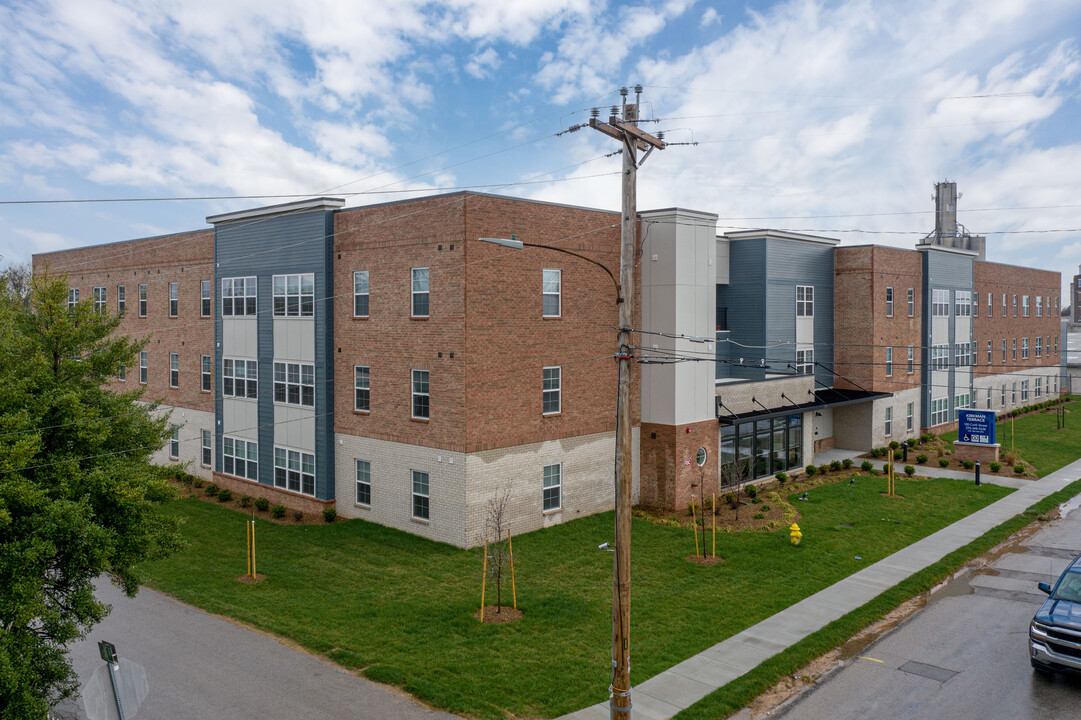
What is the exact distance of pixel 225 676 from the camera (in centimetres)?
1464

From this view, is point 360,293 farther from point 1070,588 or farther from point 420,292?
point 1070,588

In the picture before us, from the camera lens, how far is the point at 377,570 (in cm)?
2116

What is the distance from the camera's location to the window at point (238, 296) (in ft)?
102

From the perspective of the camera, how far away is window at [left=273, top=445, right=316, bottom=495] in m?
28.2

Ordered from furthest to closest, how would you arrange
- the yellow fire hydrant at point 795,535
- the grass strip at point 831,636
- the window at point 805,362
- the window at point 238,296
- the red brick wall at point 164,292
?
the window at point 805,362
the red brick wall at point 164,292
the window at point 238,296
the yellow fire hydrant at point 795,535
the grass strip at point 831,636

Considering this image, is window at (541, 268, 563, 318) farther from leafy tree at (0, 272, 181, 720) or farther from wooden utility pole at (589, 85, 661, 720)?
leafy tree at (0, 272, 181, 720)

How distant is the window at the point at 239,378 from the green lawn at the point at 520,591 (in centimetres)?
521

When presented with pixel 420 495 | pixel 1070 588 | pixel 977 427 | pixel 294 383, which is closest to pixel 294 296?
pixel 294 383

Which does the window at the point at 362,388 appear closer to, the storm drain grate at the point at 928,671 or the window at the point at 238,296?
the window at the point at 238,296

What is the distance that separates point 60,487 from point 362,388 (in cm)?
1504

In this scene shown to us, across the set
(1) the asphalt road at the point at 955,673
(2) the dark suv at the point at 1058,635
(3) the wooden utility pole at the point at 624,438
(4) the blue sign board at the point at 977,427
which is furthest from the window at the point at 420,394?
(4) the blue sign board at the point at 977,427

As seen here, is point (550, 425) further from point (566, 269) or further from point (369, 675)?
point (369, 675)

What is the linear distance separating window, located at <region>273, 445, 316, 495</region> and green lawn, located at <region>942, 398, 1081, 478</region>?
3216 centimetres

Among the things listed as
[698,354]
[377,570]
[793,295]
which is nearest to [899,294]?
[793,295]
